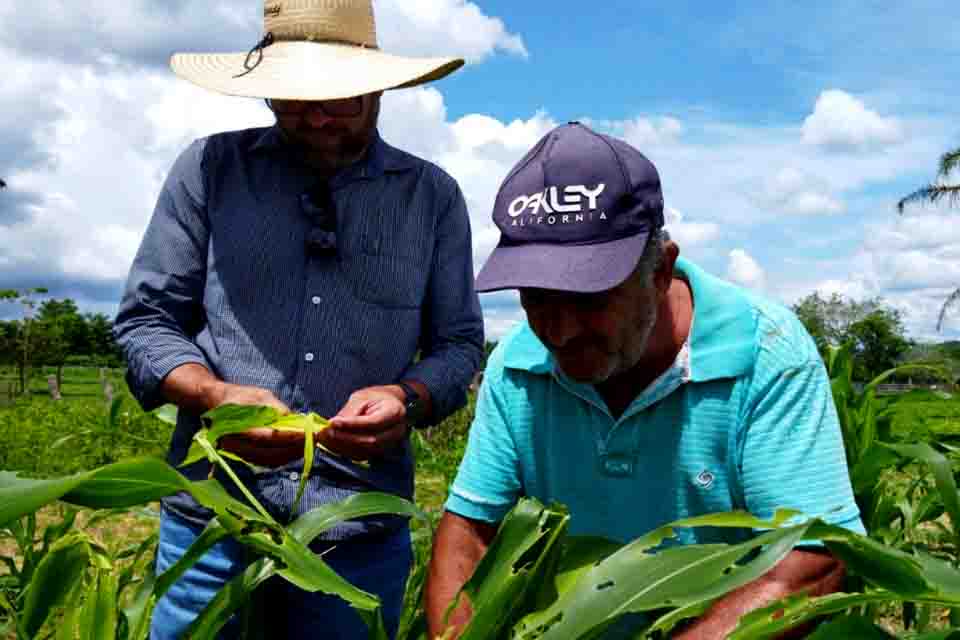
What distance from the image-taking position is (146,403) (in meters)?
1.66

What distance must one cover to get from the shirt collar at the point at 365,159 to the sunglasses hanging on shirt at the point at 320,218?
4 cm

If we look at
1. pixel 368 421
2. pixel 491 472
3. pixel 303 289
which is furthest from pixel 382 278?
pixel 491 472

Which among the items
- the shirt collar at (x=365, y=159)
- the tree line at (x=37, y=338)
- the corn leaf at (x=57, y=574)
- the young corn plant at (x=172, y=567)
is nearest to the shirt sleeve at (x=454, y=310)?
the shirt collar at (x=365, y=159)

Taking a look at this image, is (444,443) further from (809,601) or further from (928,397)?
(809,601)

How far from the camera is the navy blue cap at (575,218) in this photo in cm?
106

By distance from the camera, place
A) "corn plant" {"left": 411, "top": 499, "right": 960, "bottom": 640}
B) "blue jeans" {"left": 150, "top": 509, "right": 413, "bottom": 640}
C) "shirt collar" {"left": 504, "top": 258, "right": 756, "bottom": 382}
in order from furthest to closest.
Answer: "blue jeans" {"left": 150, "top": 509, "right": 413, "bottom": 640} < "shirt collar" {"left": 504, "top": 258, "right": 756, "bottom": 382} < "corn plant" {"left": 411, "top": 499, "right": 960, "bottom": 640}

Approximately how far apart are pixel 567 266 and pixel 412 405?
62 centimetres

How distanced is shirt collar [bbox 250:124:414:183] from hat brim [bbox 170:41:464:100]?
0.36 feet

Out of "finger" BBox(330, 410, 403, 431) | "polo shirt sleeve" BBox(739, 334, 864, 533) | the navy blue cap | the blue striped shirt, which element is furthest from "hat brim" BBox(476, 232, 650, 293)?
the blue striped shirt

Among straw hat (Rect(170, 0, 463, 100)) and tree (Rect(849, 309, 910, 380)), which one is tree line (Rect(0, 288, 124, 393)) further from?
tree (Rect(849, 309, 910, 380))

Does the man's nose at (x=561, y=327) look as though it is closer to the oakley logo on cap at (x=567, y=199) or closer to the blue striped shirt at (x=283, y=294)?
the oakley logo on cap at (x=567, y=199)

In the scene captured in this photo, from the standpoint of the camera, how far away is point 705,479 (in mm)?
1205

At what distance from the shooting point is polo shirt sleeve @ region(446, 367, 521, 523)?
131cm

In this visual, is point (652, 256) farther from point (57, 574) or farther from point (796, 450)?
point (57, 574)
